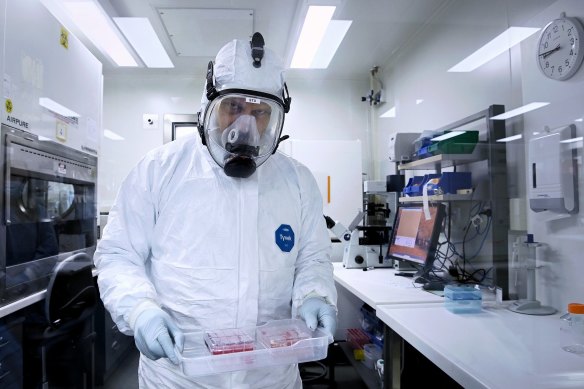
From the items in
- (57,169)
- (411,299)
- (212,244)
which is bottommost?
(411,299)

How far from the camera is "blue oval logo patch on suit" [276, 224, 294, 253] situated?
1105 millimetres

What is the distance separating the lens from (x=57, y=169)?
1.81m

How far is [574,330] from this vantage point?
1.22 meters

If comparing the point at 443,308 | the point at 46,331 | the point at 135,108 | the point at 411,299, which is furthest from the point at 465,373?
the point at 135,108

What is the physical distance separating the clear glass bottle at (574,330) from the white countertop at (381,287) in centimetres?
48

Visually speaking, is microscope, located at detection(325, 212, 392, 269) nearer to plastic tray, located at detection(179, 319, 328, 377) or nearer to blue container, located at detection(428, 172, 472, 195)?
blue container, located at detection(428, 172, 472, 195)

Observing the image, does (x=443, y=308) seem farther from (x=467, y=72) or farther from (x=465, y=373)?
(x=467, y=72)

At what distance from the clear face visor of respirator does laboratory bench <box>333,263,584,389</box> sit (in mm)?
790

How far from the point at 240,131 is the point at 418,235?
135 centimetres

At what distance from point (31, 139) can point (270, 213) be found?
1.19m

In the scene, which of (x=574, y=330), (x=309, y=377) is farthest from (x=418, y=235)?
(x=309, y=377)

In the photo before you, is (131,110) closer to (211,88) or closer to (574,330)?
(211,88)

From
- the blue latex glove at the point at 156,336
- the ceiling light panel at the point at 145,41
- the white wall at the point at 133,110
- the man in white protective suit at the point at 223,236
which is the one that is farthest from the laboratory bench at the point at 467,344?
the ceiling light panel at the point at 145,41

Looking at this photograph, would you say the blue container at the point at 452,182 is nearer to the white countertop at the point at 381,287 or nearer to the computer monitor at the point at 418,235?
the computer monitor at the point at 418,235
